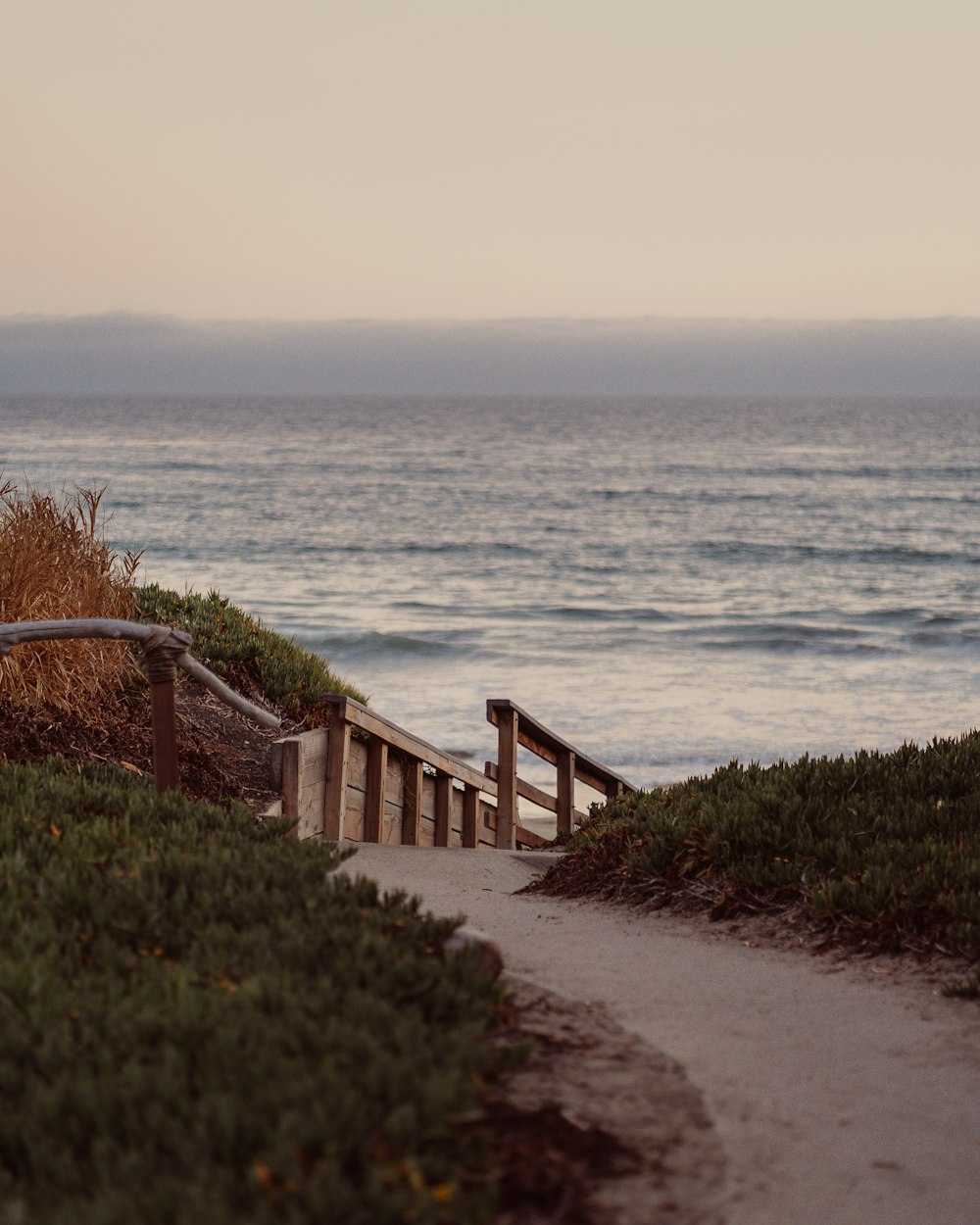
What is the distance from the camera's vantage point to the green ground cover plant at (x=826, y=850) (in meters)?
5.74

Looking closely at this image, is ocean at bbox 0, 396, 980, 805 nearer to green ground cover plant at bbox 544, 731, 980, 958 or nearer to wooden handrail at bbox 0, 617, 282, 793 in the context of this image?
wooden handrail at bbox 0, 617, 282, 793

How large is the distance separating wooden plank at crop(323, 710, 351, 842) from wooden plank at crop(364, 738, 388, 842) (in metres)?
0.31

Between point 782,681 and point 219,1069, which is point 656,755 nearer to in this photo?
point 782,681

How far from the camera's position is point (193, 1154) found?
2.57 m

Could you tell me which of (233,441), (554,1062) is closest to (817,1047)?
(554,1062)

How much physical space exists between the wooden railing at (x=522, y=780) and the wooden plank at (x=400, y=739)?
0.90ft

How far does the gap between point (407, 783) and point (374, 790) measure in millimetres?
651

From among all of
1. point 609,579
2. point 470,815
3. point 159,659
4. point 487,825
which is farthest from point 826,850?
point 609,579

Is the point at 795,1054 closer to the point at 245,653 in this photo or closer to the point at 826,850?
the point at 826,850

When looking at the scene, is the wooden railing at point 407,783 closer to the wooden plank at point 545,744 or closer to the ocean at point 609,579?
the wooden plank at point 545,744

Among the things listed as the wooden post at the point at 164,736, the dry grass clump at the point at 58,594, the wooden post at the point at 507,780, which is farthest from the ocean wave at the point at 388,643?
the wooden post at the point at 164,736

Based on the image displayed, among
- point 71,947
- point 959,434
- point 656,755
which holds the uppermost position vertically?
point 959,434

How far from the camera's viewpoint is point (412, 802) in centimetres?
1027

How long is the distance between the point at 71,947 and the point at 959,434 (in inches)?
4251
